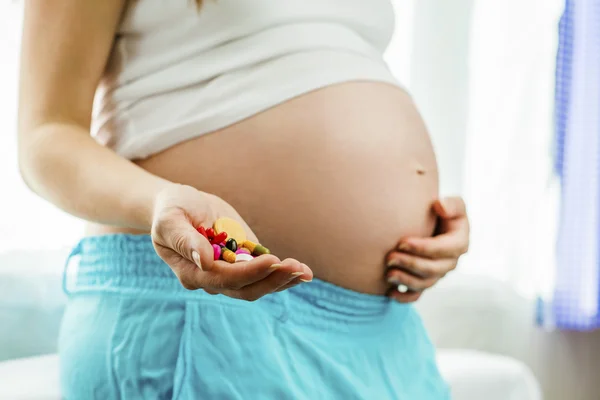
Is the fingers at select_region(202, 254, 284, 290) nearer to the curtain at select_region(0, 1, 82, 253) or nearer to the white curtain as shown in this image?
the curtain at select_region(0, 1, 82, 253)

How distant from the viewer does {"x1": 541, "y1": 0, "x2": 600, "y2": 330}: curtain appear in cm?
155

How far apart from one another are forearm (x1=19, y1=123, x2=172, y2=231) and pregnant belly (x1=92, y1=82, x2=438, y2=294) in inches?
3.2

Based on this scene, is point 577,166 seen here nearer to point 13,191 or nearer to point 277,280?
point 13,191

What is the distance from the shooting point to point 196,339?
1.87 ft

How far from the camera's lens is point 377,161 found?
27.7 inches

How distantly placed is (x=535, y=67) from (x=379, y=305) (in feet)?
3.25

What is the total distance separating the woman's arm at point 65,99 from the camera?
564mm

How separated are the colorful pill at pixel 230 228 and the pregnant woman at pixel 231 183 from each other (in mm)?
37

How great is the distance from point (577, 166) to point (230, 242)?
133 cm

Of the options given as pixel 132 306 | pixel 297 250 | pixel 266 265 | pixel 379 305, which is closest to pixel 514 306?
pixel 379 305

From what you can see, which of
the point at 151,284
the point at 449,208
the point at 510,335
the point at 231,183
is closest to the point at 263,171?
the point at 231,183

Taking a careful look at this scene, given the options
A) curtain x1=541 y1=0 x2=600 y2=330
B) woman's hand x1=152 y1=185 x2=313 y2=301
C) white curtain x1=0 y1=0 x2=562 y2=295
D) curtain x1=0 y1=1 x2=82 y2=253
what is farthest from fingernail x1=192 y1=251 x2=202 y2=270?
curtain x1=541 y1=0 x2=600 y2=330

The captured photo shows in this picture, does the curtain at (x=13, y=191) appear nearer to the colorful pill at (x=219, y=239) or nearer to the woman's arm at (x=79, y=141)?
the woman's arm at (x=79, y=141)

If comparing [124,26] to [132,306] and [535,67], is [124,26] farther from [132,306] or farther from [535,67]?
[535,67]
